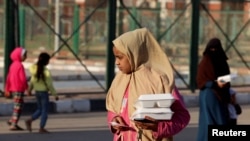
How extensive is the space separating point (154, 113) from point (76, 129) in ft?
30.8

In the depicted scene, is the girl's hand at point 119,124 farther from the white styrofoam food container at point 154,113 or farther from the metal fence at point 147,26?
the metal fence at point 147,26

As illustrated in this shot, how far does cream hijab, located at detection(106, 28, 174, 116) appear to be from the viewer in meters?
5.23

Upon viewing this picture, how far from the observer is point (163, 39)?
2030cm

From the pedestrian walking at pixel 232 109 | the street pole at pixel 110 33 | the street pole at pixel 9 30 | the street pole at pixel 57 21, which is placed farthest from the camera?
the street pole at pixel 57 21

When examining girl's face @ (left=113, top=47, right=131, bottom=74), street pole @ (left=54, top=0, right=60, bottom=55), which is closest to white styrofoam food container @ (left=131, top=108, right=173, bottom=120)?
girl's face @ (left=113, top=47, right=131, bottom=74)

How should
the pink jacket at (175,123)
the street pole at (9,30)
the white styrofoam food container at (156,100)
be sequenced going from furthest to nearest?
the street pole at (9,30), the pink jacket at (175,123), the white styrofoam food container at (156,100)

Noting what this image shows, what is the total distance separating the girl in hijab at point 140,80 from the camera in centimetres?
521

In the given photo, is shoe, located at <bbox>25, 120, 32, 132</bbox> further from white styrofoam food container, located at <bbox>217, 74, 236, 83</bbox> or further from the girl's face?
the girl's face

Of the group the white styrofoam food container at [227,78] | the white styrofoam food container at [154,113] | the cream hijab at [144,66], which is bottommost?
the white styrofoam food container at [227,78]

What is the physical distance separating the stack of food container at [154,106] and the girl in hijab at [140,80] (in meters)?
0.20

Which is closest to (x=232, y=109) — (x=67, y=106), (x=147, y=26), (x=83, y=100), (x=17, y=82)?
(x=17, y=82)

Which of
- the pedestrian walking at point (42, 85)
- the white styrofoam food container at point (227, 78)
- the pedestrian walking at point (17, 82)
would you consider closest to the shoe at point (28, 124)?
the pedestrian walking at point (42, 85)

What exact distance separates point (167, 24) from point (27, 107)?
4.58 metres

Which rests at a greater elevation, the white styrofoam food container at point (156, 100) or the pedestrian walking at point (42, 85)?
the white styrofoam food container at point (156, 100)
